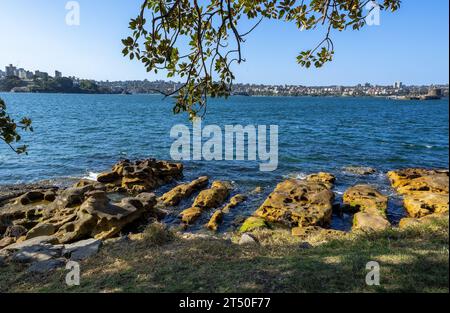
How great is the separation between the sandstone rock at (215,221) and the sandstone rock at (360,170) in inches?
535

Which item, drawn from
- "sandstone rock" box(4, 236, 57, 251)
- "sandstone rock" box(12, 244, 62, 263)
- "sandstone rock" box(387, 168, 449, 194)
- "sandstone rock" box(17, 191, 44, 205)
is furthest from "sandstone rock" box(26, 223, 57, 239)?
"sandstone rock" box(387, 168, 449, 194)

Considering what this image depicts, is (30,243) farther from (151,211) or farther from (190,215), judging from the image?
(190,215)

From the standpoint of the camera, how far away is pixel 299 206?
1527 cm

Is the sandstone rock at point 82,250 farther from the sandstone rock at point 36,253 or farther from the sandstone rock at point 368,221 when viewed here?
the sandstone rock at point 368,221

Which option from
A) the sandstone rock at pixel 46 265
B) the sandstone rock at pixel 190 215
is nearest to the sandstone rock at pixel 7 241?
the sandstone rock at pixel 46 265

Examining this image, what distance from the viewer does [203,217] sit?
15.9m

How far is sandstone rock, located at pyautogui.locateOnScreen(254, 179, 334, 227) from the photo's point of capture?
564 inches

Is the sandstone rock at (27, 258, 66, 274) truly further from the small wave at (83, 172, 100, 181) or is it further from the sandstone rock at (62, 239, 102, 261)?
the small wave at (83, 172, 100, 181)

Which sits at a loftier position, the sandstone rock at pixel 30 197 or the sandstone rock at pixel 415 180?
the sandstone rock at pixel 415 180

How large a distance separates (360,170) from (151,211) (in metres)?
16.7

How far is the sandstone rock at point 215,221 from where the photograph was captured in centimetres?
1444

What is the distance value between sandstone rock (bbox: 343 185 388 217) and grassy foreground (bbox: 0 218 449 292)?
7.11 metres

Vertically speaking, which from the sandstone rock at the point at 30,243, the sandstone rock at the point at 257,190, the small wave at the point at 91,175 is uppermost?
the sandstone rock at the point at 30,243

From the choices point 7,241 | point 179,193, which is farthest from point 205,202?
point 7,241
